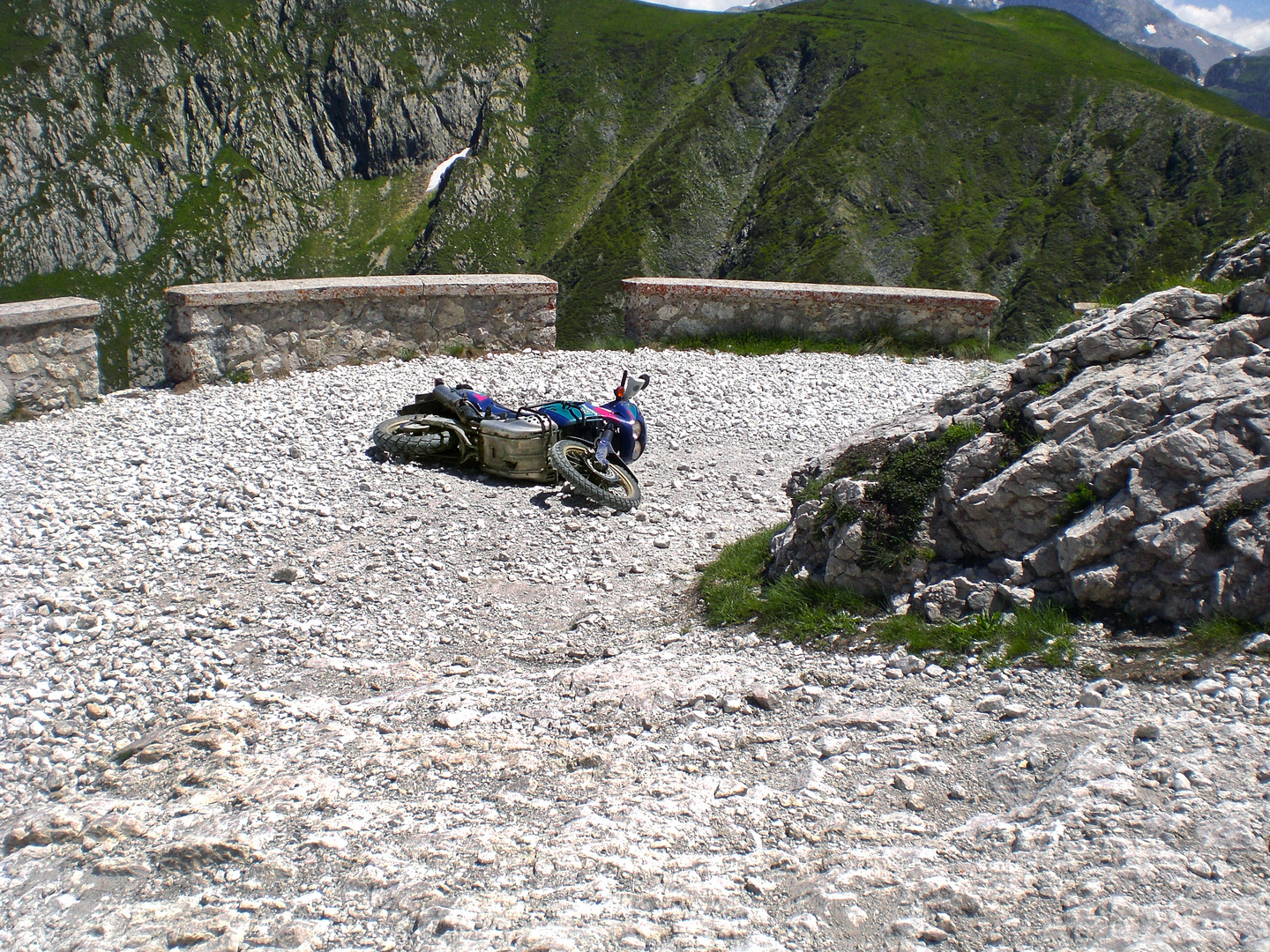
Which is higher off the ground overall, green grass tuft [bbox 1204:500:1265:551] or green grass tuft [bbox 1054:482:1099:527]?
green grass tuft [bbox 1204:500:1265:551]

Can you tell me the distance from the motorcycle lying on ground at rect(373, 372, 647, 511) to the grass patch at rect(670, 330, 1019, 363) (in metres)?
4.75

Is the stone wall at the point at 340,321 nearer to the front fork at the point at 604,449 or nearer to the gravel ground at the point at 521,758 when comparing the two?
the gravel ground at the point at 521,758

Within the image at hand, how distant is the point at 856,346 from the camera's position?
→ 535 inches

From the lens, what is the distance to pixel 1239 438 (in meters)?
4.44

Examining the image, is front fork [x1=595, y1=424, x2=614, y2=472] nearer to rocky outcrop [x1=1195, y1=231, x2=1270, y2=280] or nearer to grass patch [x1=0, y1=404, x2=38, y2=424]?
rocky outcrop [x1=1195, y1=231, x2=1270, y2=280]

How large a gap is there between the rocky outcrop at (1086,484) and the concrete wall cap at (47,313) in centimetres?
836

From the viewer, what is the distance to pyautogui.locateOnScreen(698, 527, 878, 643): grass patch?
5.29 m

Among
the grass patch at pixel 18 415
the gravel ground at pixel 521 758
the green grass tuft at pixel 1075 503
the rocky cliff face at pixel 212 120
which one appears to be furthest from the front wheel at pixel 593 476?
the rocky cliff face at pixel 212 120

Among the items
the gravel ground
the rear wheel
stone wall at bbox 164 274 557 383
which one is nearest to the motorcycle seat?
the rear wheel

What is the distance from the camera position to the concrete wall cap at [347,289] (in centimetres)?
1057

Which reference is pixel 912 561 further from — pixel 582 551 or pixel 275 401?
pixel 275 401

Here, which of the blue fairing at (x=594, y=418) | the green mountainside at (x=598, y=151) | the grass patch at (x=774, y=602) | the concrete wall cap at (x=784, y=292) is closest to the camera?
the grass patch at (x=774, y=602)

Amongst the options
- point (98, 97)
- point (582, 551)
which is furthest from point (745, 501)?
point (98, 97)

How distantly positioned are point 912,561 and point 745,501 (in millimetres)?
2984
